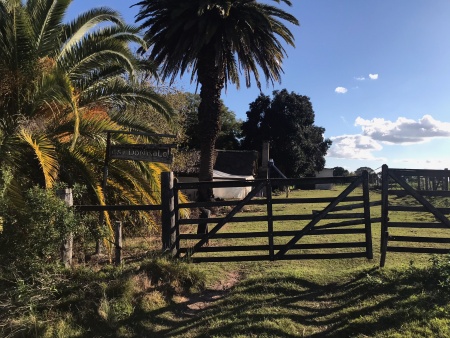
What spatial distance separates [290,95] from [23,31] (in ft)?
144

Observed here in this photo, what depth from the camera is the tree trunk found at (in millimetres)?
16516

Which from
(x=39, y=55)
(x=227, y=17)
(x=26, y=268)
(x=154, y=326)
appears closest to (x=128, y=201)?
(x=39, y=55)

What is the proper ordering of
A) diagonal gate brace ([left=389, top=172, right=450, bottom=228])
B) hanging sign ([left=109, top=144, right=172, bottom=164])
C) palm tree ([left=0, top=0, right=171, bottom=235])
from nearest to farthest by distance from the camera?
diagonal gate brace ([left=389, top=172, right=450, bottom=228]), hanging sign ([left=109, top=144, right=172, bottom=164]), palm tree ([left=0, top=0, right=171, bottom=235])

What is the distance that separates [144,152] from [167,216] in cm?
138

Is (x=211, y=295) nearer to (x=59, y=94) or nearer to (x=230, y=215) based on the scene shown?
(x=230, y=215)

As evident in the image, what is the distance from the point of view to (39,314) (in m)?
5.02

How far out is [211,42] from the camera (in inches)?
635

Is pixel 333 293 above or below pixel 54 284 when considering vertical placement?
below

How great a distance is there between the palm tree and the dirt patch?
3.31m

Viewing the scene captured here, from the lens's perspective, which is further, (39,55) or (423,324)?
(39,55)

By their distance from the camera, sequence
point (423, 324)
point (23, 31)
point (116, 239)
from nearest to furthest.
→ 1. point (423, 324)
2. point (116, 239)
3. point (23, 31)

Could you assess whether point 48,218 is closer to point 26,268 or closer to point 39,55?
point 26,268

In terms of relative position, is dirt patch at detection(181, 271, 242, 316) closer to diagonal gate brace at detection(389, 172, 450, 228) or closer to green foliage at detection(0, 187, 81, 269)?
green foliage at detection(0, 187, 81, 269)

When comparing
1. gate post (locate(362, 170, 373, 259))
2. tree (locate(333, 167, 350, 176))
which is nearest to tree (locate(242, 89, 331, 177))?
tree (locate(333, 167, 350, 176))
